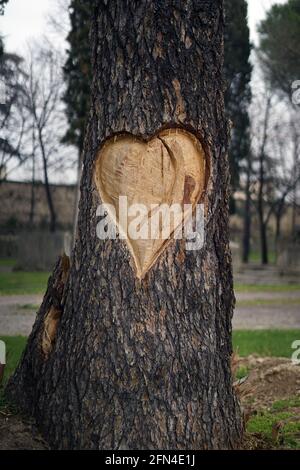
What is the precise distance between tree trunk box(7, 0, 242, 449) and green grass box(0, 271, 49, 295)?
10.00 m

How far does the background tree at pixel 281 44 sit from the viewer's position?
15398 millimetres

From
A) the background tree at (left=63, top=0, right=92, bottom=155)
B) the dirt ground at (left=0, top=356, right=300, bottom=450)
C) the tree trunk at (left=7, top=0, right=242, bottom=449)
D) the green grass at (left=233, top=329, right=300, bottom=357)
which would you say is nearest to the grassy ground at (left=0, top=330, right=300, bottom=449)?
the green grass at (left=233, top=329, right=300, bottom=357)

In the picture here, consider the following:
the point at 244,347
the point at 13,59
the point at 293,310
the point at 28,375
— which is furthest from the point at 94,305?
the point at 13,59

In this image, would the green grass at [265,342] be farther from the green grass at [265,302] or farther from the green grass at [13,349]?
the green grass at [265,302]

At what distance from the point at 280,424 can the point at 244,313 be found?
8.01 m

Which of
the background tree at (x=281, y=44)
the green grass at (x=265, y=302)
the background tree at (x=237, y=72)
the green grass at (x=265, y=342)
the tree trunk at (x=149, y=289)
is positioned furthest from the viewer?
the background tree at (x=281, y=44)

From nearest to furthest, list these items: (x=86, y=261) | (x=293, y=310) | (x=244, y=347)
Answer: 1. (x=86, y=261)
2. (x=244, y=347)
3. (x=293, y=310)

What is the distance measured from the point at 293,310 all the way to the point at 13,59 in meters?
7.90

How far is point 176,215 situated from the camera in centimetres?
346

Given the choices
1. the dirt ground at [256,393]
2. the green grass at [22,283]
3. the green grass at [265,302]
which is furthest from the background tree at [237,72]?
the green grass at [22,283]

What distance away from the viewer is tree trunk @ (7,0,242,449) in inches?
128

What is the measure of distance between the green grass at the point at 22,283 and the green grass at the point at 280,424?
8.84 metres

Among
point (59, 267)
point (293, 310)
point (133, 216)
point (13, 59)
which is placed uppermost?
point (13, 59)

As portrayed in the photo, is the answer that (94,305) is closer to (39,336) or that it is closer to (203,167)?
(39,336)
